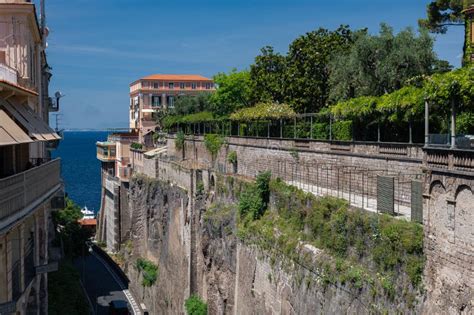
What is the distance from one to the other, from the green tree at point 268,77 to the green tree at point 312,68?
137 centimetres

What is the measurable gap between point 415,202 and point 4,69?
1193cm

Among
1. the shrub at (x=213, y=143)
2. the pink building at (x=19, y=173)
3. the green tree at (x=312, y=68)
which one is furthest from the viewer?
the green tree at (x=312, y=68)

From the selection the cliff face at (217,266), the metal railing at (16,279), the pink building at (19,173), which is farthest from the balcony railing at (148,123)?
the metal railing at (16,279)

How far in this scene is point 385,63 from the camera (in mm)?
37938

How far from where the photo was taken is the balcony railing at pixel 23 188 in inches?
434

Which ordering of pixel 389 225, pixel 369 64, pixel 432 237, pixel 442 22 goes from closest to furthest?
pixel 432 237 → pixel 389 225 → pixel 369 64 → pixel 442 22

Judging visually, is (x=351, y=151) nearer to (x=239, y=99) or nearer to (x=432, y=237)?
(x=432, y=237)

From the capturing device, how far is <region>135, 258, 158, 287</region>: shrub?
51.5 m

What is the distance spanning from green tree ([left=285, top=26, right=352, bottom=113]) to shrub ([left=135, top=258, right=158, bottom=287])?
17755 mm

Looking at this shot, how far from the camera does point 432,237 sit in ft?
52.4

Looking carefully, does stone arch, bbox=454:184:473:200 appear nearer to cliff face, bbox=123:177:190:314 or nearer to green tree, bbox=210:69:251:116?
cliff face, bbox=123:177:190:314

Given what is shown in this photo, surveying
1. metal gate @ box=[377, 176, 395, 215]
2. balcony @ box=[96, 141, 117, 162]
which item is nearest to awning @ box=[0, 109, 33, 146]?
metal gate @ box=[377, 176, 395, 215]

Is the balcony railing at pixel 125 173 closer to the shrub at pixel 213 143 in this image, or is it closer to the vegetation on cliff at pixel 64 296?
the shrub at pixel 213 143

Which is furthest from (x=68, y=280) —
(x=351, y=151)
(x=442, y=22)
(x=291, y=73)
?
(x=442, y=22)
